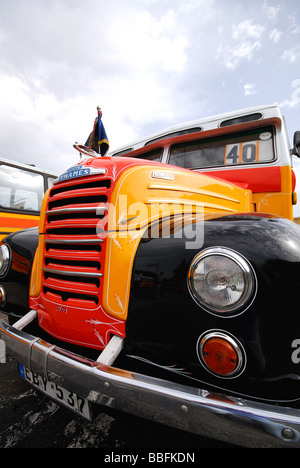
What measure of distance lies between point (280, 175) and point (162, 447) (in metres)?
2.70

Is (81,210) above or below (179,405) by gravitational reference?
above

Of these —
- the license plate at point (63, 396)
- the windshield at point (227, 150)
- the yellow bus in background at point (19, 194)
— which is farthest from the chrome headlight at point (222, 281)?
the yellow bus in background at point (19, 194)

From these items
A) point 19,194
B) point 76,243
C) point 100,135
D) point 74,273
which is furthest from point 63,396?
point 19,194

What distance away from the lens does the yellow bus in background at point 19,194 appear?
5445 mm

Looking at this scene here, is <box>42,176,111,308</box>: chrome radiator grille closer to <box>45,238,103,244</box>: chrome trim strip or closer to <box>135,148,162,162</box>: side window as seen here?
<box>45,238,103,244</box>: chrome trim strip

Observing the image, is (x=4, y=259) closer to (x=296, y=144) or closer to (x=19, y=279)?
(x=19, y=279)

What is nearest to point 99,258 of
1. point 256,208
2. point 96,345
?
point 96,345

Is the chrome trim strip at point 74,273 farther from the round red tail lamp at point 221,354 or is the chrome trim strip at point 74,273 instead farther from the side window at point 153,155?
the side window at point 153,155

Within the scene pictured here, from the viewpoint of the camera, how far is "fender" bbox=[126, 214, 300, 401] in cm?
93

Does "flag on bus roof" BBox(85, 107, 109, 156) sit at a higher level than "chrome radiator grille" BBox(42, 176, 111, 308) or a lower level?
higher

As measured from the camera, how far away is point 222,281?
3.27ft

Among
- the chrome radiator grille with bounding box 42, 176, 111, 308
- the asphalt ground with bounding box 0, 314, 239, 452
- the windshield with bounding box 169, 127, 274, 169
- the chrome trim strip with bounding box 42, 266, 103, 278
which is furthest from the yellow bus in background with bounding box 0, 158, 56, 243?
the asphalt ground with bounding box 0, 314, 239, 452

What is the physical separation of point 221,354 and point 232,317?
0.53 feet
